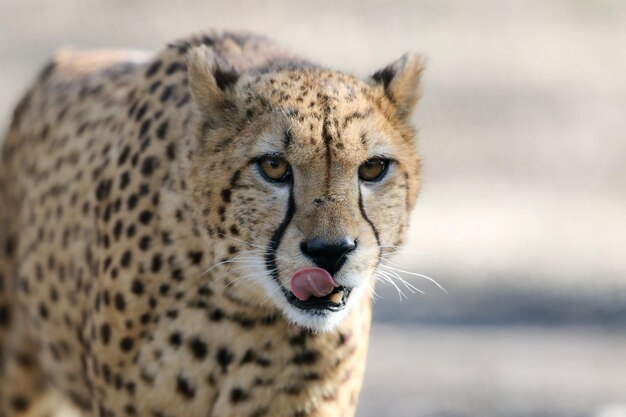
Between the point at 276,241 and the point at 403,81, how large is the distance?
0.62 m

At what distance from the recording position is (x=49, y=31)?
10.8 meters

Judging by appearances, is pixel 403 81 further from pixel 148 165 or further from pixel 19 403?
pixel 19 403

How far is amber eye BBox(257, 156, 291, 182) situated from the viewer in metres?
3.05

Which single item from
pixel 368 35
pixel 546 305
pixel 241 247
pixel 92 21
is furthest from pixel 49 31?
pixel 241 247

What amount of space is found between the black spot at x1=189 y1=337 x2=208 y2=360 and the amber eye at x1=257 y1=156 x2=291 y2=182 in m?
0.51

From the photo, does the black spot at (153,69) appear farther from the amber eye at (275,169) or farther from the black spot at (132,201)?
the amber eye at (275,169)

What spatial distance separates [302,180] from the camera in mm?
3000

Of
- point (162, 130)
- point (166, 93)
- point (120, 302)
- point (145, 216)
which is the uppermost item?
point (166, 93)

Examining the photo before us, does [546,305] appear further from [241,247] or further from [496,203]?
[241,247]

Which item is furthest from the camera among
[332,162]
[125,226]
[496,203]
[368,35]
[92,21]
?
[92,21]

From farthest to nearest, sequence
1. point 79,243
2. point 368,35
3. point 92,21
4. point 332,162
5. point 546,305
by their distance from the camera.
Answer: point 92,21 < point 368,35 < point 546,305 < point 79,243 < point 332,162

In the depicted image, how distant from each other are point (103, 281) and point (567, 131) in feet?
19.1

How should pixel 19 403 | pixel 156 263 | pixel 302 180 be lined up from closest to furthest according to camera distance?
pixel 302 180
pixel 156 263
pixel 19 403


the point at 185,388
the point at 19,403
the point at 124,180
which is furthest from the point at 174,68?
the point at 19,403
